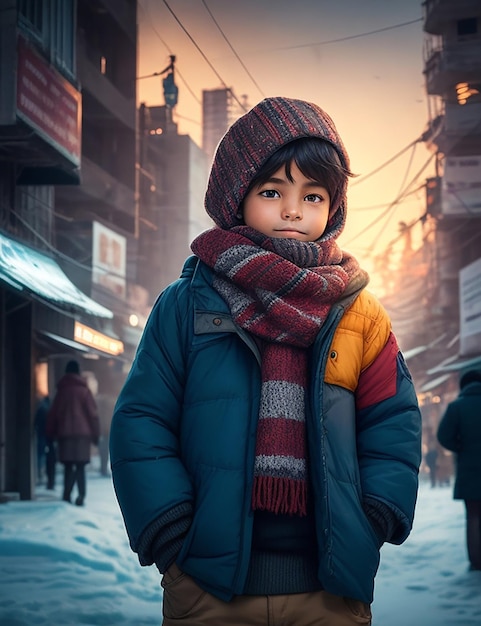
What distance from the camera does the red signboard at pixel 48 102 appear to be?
39.9ft

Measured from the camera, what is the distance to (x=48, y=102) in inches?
524

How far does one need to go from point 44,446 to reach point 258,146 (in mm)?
17038

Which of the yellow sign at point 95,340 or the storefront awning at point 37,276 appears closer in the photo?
the storefront awning at point 37,276

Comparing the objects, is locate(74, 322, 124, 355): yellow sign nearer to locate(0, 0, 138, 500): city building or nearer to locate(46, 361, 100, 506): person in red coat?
locate(0, 0, 138, 500): city building

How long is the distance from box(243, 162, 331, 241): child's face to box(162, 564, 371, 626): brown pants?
0.94m

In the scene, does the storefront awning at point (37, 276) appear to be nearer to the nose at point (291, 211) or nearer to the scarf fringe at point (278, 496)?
the nose at point (291, 211)

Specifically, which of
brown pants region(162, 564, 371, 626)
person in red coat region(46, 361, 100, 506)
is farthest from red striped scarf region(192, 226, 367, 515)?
person in red coat region(46, 361, 100, 506)

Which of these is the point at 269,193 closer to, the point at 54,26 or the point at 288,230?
the point at 288,230

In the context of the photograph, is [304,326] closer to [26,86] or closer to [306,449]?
[306,449]

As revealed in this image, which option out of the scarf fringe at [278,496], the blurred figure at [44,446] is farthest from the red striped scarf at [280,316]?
the blurred figure at [44,446]

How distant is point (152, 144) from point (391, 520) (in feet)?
138

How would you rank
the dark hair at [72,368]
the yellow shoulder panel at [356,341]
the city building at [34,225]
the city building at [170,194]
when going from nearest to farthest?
the yellow shoulder panel at [356,341] → the city building at [34,225] → the dark hair at [72,368] → the city building at [170,194]

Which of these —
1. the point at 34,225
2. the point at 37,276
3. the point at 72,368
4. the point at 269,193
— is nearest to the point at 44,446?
the point at 34,225

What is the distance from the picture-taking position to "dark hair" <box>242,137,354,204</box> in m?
2.71
